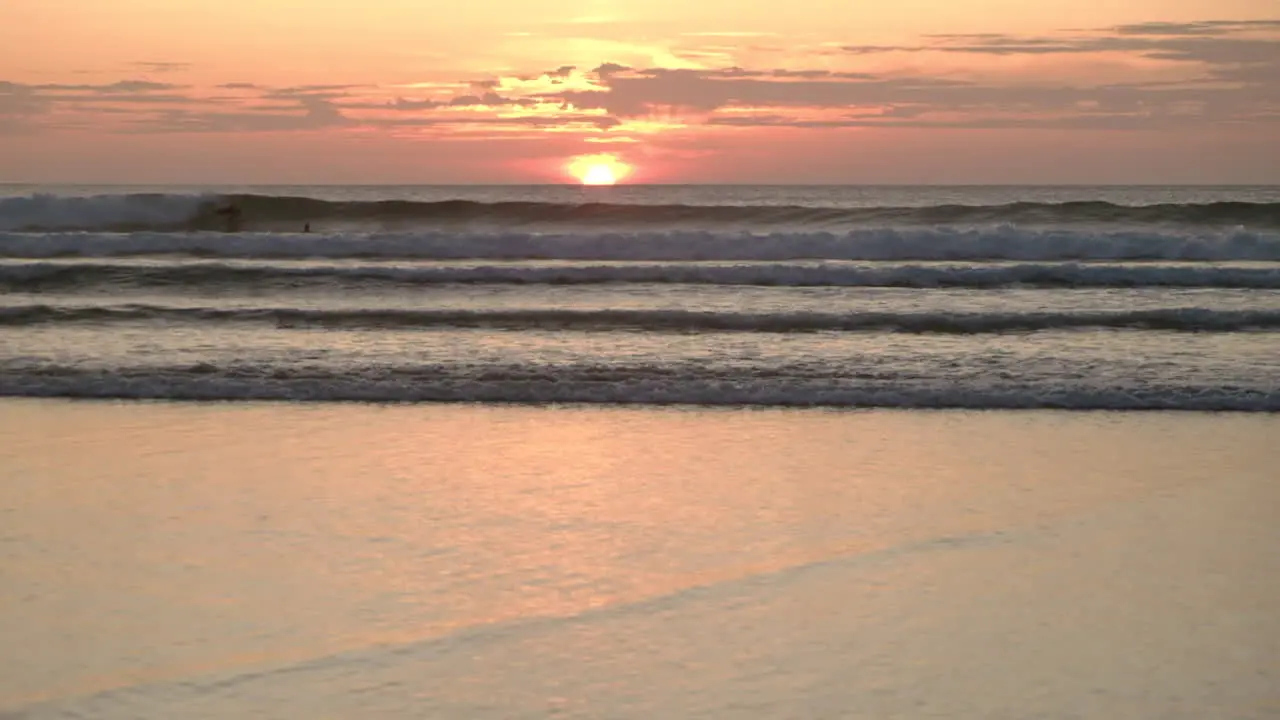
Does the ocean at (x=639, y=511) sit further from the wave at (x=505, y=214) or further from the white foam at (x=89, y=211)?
the white foam at (x=89, y=211)

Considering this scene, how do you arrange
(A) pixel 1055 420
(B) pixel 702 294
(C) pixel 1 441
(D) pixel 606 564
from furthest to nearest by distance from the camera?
(B) pixel 702 294
(A) pixel 1055 420
(C) pixel 1 441
(D) pixel 606 564

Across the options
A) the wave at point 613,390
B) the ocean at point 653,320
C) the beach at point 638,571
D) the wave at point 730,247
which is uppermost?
the wave at point 730,247

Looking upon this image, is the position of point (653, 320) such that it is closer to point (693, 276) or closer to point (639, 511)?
point (693, 276)

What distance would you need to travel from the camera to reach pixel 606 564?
4238 mm

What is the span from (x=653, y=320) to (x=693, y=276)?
3.95 m

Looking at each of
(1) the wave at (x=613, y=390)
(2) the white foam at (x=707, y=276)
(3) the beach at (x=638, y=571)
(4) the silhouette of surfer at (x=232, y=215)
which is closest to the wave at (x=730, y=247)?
(2) the white foam at (x=707, y=276)

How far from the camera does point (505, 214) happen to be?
26844mm

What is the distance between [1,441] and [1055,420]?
5221 mm

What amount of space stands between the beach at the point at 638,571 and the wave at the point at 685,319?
3.81 m

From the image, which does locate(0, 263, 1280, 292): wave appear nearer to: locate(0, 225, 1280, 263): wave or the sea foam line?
the sea foam line

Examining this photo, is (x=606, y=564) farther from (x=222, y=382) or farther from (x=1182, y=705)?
(x=222, y=382)

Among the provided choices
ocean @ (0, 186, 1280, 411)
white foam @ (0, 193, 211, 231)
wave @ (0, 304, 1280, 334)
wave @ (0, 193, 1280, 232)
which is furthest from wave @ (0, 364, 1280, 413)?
white foam @ (0, 193, 211, 231)

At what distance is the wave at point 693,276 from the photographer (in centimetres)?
1423

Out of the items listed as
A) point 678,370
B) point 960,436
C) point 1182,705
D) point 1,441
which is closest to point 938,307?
point 678,370
